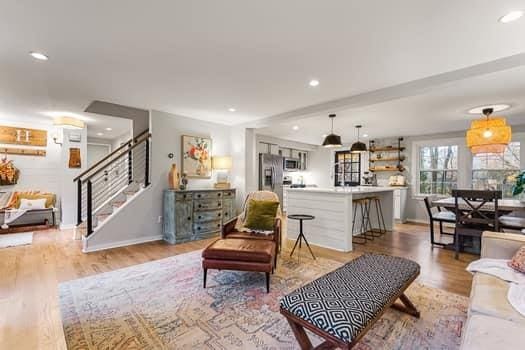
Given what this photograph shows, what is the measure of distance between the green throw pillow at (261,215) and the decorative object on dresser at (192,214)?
105 centimetres

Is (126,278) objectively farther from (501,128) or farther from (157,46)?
(501,128)

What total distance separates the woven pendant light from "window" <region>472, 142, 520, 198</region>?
9.21ft

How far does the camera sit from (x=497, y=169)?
591cm

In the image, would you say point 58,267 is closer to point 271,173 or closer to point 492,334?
point 492,334

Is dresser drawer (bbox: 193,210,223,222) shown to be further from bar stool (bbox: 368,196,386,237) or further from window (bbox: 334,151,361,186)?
window (bbox: 334,151,361,186)

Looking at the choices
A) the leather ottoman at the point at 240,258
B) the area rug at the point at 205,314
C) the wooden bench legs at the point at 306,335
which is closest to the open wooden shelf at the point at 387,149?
the area rug at the point at 205,314

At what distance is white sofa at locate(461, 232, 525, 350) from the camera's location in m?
1.17

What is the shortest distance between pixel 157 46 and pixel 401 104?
369 cm

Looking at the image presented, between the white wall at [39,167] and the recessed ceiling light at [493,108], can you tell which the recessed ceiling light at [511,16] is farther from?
the white wall at [39,167]

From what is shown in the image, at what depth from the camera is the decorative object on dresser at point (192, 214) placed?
4.50 metres

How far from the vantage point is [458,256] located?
379cm

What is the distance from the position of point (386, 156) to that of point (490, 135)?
4026mm

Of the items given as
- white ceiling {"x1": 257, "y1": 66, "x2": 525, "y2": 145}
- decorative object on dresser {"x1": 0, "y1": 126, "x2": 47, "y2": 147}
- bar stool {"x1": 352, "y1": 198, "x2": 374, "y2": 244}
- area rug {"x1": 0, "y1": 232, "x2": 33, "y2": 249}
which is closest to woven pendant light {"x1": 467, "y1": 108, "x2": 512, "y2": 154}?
white ceiling {"x1": 257, "y1": 66, "x2": 525, "y2": 145}

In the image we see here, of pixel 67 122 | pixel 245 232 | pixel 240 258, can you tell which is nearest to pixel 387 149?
pixel 245 232
